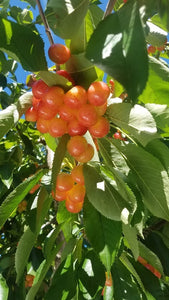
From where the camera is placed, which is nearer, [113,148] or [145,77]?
[145,77]

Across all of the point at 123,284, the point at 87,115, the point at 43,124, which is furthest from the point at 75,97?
the point at 123,284

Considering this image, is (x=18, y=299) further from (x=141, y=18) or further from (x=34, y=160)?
(x=141, y=18)

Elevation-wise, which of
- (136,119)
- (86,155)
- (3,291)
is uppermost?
(136,119)

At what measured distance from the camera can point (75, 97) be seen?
836 mm

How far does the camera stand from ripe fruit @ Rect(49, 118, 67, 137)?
2.93ft

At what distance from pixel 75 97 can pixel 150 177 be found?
30 centimetres

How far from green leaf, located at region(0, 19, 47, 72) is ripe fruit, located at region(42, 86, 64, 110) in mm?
66

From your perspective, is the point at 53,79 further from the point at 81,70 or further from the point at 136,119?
the point at 136,119

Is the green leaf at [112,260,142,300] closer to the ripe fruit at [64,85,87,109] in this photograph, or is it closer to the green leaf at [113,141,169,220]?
the green leaf at [113,141,169,220]

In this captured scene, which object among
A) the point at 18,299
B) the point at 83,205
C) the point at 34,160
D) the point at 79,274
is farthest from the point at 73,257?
the point at 34,160

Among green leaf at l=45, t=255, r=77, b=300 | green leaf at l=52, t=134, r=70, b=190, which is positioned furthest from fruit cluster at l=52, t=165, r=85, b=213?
green leaf at l=45, t=255, r=77, b=300

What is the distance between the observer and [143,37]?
24.8 inches

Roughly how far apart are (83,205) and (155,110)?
34cm

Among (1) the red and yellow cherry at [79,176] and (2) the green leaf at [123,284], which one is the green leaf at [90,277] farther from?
(1) the red and yellow cherry at [79,176]
